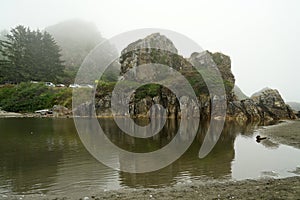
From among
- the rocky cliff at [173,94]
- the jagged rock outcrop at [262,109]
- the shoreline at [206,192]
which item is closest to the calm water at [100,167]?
the shoreline at [206,192]

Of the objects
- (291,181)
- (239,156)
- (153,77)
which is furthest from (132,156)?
(153,77)

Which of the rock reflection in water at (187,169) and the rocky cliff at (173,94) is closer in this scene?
the rock reflection in water at (187,169)

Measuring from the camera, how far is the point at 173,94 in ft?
282

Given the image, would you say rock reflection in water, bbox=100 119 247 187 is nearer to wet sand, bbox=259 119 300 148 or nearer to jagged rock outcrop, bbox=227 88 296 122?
wet sand, bbox=259 119 300 148

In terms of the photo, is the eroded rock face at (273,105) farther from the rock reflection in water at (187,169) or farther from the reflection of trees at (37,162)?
the reflection of trees at (37,162)

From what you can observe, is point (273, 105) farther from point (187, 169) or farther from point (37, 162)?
point (37, 162)

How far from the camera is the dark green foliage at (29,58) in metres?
98.4

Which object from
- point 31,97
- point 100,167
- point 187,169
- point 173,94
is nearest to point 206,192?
point 187,169

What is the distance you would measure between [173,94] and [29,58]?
52.5 meters

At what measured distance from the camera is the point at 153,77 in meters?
92.2

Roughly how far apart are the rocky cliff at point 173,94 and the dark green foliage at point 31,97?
37.4 feet

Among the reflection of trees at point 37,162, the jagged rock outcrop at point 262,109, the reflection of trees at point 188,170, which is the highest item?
the jagged rock outcrop at point 262,109

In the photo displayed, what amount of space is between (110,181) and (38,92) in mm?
79392

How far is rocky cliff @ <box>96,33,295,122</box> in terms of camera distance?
82.9m
